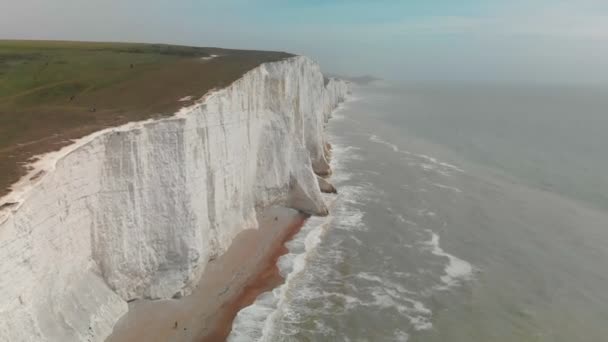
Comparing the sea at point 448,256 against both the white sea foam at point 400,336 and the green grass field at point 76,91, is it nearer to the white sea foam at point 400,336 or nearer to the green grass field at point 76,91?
the white sea foam at point 400,336

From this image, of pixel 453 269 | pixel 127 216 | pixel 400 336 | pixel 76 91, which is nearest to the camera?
pixel 127 216

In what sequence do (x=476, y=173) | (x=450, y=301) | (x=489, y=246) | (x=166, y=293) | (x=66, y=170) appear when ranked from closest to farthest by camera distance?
(x=66, y=170) → (x=166, y=293) → (x=450, y=301) → (x=489, y=246) → (x=476, y=173)

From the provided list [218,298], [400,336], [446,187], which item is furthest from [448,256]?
[446,187]

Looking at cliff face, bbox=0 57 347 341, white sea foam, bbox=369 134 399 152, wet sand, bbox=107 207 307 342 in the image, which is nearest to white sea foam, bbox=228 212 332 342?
wet sand, bbox=107 207 307 342

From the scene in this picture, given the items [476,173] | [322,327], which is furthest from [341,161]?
[322,327]

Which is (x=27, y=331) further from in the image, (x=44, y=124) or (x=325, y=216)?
(x=325, y=216)

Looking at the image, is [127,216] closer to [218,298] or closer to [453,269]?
[218,298]
